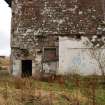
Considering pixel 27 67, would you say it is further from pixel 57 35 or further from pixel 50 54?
pixel 57 35

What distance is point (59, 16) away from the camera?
2720 cm

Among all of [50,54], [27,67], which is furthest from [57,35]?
[27,67]

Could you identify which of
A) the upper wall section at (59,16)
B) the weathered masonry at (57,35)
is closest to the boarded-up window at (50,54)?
the weathered masonry at (57,35)

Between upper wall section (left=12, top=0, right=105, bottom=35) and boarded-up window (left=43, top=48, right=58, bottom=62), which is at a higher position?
upper wall section (left=12, top=0, right=105, bottom=35)

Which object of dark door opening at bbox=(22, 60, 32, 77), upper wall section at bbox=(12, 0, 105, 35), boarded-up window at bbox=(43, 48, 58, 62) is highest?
upper wall section at bbox=(12, 0, 105, 35)

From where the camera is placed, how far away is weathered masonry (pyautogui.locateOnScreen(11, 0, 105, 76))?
2631 centimetres

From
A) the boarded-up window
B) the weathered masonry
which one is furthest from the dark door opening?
the boarded-up window

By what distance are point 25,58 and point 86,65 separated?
409cm

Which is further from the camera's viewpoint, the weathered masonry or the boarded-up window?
the boarded-up window

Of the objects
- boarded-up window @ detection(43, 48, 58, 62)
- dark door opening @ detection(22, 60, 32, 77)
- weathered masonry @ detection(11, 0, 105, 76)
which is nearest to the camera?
weathered masonry @ detection(11, 0, 105, 76)

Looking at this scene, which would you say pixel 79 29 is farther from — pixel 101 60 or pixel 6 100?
pixel 6 100

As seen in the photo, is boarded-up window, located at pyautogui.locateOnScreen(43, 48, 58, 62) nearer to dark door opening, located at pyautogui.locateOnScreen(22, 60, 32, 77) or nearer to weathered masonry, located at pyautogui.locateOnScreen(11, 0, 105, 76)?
weathered masonry, located at pyautogui.locateOnScreen(11, 0, 105, 76)

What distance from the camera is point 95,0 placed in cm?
2734

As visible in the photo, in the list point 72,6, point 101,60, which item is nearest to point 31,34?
point 72,6
